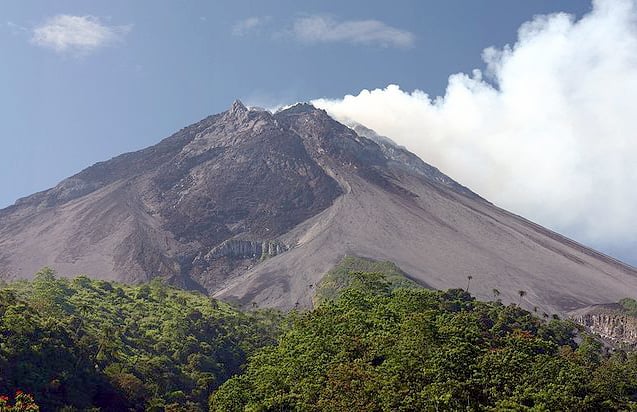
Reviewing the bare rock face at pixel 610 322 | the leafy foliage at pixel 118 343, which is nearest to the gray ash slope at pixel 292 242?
the bare rock face at pixel 610 322

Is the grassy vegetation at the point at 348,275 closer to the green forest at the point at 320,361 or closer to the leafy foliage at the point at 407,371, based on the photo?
the green forest at the point at 320,361

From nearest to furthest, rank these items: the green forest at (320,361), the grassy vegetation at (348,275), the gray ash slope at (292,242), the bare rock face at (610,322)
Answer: the green forest at (320,361), the bare rock face at (610,322), the grassy vegetation at (348,275), the gray ash slope at (292,242)

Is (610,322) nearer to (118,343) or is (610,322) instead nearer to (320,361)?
(118,343)

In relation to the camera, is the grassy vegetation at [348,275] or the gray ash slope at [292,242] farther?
the gray ash slope at [292,242]

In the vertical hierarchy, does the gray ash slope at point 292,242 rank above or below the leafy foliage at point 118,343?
above

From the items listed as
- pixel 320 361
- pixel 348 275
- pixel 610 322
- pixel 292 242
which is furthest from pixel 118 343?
pixel 292 242

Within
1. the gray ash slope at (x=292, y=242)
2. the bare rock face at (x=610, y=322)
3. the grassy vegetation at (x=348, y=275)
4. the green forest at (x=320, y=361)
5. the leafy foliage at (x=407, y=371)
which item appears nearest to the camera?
the leafy foliage at (x=407, y=371)

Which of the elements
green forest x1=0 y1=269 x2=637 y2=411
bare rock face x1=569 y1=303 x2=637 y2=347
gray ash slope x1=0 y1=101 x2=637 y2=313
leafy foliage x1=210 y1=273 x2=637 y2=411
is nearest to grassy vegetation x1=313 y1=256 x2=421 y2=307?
gray ash slope x1=0 y1=101 x2=637 y2=313

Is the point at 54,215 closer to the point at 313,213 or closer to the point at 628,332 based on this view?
the point at 313,213
